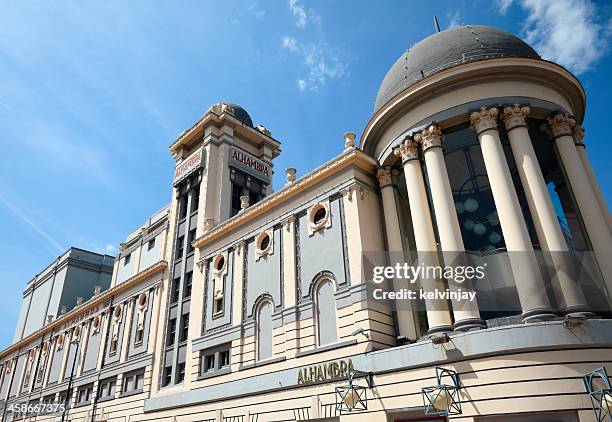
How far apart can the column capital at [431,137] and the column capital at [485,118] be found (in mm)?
1780

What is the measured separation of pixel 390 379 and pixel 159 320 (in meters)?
23.6

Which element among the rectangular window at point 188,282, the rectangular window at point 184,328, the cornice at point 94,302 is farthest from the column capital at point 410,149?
the cornice at point 94,302

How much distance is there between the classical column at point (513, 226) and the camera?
57.9 ft

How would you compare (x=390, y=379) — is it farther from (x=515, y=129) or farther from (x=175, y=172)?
(x=175, y=172)

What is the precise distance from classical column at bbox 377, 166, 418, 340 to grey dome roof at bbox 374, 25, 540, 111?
15.2ft

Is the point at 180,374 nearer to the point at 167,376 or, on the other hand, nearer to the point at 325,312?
the point at 167,376

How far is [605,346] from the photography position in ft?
52.4

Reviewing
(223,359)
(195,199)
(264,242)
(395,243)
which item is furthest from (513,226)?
(195,199)

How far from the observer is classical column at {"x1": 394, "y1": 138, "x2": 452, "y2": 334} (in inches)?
781

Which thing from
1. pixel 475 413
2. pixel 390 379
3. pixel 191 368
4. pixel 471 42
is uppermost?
pixel 471 42

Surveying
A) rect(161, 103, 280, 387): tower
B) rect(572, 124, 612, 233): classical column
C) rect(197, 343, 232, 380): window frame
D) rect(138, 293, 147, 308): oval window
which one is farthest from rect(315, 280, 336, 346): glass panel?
rect(138, 293, 147, 308): oval window

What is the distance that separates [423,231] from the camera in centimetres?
2172

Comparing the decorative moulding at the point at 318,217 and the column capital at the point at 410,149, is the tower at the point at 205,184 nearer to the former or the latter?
the decorative moulding at the point at 318,217

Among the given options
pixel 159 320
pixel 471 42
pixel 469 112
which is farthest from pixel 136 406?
pixel 471 42
